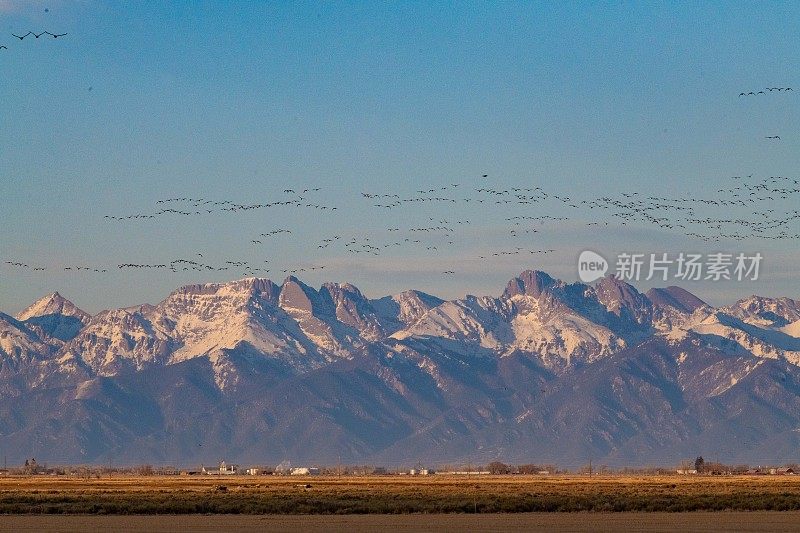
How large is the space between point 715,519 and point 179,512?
122ft

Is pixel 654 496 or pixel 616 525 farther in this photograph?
pixel 654 496

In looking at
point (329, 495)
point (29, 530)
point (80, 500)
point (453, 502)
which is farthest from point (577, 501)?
point (29, 530)

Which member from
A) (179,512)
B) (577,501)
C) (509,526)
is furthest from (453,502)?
(509,526)

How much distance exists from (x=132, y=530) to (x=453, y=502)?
38.0 metres

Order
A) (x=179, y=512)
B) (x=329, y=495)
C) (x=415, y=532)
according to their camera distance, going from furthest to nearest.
Answer: (x=329, y=495) → (x=179, y=512) → (x=415, y=532)

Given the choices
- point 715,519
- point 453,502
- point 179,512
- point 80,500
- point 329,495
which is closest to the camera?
point 715,519

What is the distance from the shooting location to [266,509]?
113m

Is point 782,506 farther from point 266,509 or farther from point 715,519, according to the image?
point 266,509

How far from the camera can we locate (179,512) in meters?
111

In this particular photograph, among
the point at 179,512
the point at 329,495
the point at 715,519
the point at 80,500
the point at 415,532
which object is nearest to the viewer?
the point at 415,532

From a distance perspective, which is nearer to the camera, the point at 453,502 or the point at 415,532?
the point at 415,532

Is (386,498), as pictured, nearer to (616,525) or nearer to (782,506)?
(782,506)

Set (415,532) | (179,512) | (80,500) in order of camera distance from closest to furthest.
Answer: (415,532), (179,512), (80,500)

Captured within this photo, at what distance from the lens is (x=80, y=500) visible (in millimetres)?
130125
